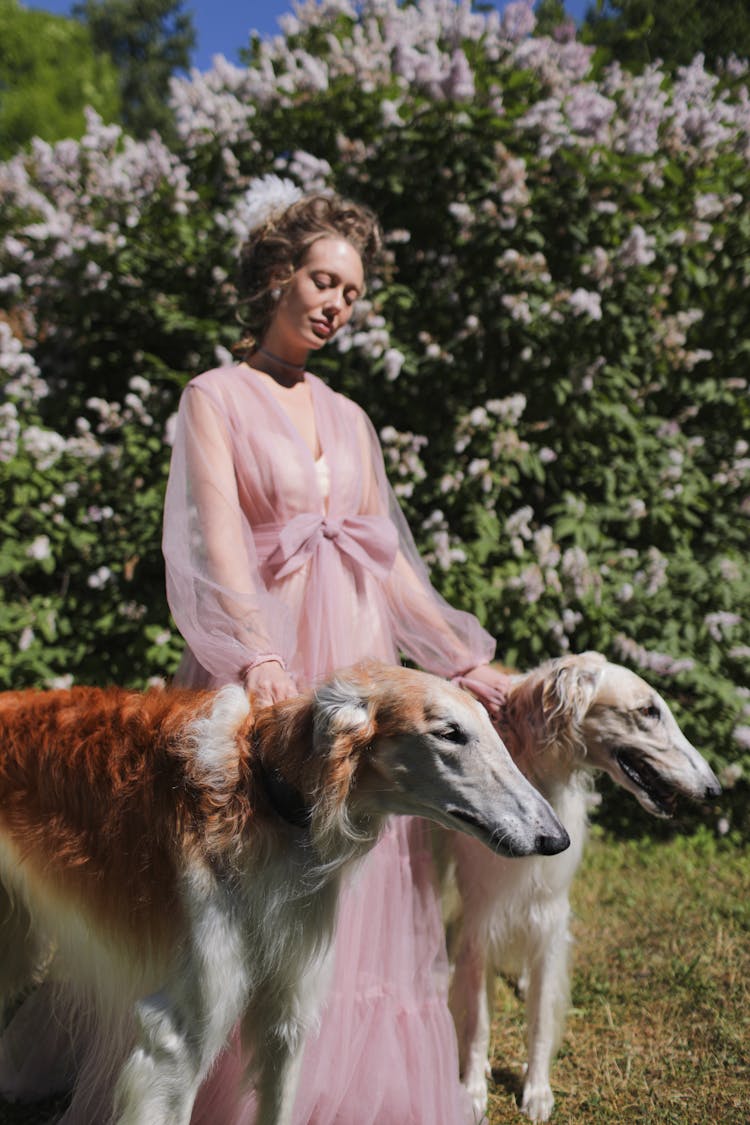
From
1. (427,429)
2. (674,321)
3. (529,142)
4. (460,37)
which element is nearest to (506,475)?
(427,429)

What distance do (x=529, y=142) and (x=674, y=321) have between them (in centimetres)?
115

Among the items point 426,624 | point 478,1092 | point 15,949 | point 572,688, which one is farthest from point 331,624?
point 478,1092

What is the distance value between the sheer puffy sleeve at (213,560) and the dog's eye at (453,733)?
543 mm

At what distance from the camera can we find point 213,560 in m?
2.23

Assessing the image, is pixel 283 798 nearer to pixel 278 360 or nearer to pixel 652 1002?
pixel 278 360

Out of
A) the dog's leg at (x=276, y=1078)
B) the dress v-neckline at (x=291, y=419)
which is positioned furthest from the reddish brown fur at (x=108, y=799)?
the dress v-neckline at (x=291, y=419)

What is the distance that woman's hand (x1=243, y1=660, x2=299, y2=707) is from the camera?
2011 millimetres

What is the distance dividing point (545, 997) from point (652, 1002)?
2.70 feet

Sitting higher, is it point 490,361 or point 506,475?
point 490,361

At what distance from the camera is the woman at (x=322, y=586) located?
2.18 m

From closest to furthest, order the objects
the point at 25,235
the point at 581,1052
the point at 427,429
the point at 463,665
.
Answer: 1. the point at 463,665
2. the point at 581,1052
3. the point at 427,429
4. the point at 25,235

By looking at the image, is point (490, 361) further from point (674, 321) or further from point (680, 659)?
point (680, 659)

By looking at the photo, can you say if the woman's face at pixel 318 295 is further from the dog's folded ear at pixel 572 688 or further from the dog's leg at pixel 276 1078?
the dog's leg at pixel 276 1078

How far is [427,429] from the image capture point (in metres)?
4.77
